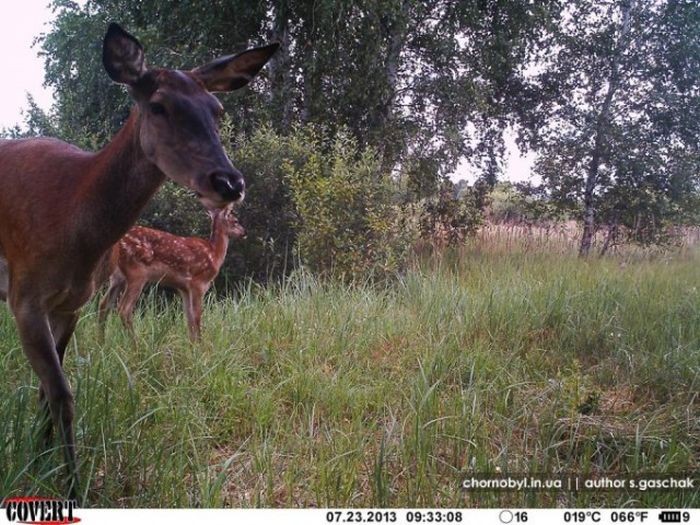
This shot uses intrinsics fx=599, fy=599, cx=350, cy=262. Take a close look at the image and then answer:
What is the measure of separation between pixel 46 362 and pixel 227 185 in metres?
0.93

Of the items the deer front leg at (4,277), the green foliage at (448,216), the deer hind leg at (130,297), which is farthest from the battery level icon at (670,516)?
the green foliage at (448,216)

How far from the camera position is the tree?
667 cm

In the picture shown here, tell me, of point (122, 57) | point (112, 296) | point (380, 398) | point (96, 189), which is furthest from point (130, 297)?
point (122, 57)

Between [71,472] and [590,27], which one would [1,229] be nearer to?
[71,472]

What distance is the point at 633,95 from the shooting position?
24.0 ft

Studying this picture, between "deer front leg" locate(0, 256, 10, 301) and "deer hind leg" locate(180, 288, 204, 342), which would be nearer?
"deer front leg" locate(0, 256, 10, 301)

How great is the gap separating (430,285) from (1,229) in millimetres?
3153

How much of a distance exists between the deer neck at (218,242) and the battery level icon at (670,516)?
3686 millimetres

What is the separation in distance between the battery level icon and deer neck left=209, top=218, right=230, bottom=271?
145 inches

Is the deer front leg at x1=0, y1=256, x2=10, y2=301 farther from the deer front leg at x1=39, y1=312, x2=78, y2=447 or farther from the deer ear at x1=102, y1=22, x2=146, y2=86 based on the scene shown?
the deer ear at x1=102, y1=22, x2=146, y2=86

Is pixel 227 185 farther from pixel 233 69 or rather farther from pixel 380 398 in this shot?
pixel 380 398

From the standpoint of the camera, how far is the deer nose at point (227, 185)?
1742 millimetres

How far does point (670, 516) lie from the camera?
183 centimetres

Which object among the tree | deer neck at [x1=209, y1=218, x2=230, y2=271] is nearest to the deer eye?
deer neck at [x1=209, y1=218, x2=230, y2=271]
